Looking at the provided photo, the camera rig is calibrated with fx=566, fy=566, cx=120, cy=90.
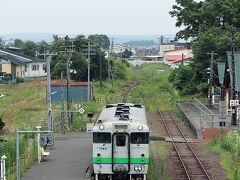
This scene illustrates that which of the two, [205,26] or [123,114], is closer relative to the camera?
[123,114]

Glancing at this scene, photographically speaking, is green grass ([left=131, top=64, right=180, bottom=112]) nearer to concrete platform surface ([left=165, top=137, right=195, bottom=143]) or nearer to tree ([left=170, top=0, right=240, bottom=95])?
tree ([left=170, top=0, right=240, bottom=95])

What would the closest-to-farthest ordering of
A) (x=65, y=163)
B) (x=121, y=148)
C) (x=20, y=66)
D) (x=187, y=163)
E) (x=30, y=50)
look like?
(x=121, y=148) → (x=65, y=163) → (x=187, y=163) → (x=20, y=66) → (x=30, y=50)

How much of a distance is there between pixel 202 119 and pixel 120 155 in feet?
54.0

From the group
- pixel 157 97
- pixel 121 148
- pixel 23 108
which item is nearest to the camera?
pixel 121 148

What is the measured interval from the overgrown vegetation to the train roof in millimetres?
3680

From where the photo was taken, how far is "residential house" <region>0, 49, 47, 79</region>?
7606 centimetres

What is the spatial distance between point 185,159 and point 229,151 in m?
2.14

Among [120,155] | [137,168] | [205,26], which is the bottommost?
[137,168]

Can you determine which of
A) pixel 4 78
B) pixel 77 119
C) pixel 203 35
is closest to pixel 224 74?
pixel 203 35

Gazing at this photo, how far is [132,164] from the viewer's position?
1739 cm

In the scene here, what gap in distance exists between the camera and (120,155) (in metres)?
17.4

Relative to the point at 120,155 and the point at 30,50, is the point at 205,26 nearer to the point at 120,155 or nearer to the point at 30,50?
the point at 120,155

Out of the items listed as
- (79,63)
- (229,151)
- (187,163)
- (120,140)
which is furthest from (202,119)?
(79,63)

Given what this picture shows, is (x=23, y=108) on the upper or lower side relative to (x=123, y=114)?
lower
